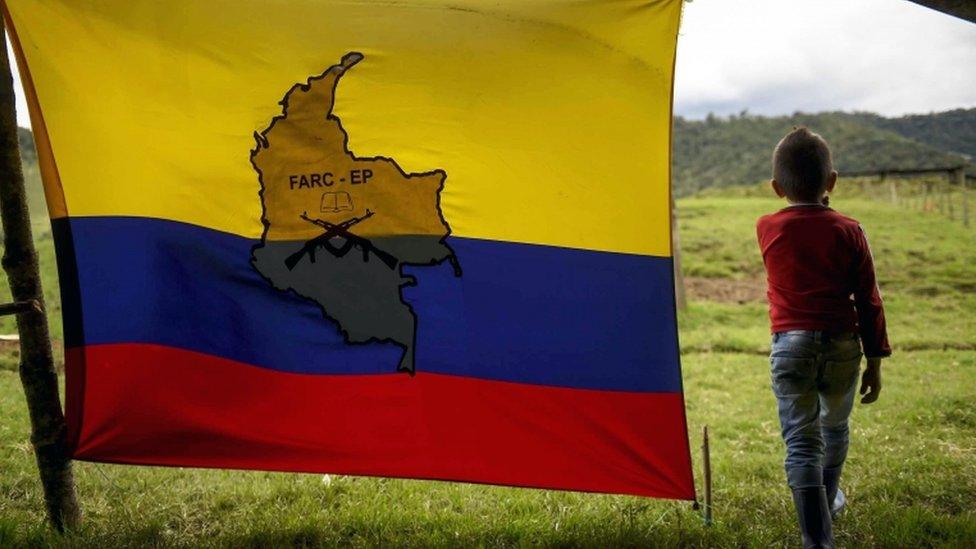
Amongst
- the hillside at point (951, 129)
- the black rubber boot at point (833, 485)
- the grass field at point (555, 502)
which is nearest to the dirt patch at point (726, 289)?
the hillside at point (951, 129)

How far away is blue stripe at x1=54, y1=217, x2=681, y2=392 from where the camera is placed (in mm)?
3482

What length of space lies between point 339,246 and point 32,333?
1.61m

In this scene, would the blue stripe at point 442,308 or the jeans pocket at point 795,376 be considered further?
the blue stripe at point 442,308

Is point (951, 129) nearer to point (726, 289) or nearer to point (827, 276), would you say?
point (726, 289)

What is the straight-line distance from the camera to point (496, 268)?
Result: 3.51 meters

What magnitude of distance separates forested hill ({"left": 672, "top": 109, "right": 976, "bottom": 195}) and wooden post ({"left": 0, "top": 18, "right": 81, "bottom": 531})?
30.2 m

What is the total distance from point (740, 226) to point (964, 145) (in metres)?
7.44

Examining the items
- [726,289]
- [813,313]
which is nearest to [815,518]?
[813,313]

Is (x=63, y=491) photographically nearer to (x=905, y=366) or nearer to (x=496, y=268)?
(x=496, y=268)

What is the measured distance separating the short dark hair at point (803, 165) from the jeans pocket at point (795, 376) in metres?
0.74

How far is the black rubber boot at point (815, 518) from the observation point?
3.08 m

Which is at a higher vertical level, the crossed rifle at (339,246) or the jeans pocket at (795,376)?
the crossed rifle at (339,246)

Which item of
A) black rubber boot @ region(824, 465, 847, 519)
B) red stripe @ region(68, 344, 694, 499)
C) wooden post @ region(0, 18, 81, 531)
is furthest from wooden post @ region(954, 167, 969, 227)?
wooden post @ region(0, 18, 81, 531)

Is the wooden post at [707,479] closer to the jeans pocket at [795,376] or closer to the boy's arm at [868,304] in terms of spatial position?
the jeans pocket at [795,376]
